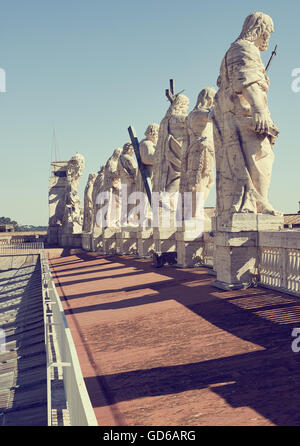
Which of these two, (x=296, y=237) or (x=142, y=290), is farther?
(x=142, y=290)

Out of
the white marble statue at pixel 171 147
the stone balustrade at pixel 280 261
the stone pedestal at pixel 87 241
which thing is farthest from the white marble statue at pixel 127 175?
the stone balustrade at pixel 280 261

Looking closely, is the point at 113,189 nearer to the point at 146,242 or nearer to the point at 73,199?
the point at 146,242

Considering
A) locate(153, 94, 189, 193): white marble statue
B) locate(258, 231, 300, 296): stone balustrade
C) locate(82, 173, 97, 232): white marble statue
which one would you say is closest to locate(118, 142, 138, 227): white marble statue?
locate(153, 94, 189, 193): white marble statue

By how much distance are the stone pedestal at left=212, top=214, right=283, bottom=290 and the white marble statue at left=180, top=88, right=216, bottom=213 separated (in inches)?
167

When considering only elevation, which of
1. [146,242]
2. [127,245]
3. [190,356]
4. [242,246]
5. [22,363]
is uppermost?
[242,246]

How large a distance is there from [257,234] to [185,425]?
18.8 feet

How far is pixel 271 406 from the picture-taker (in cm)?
348

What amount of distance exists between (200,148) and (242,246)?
15.5ft

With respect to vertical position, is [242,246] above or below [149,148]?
below

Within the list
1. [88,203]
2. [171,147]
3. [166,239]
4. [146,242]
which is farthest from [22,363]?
[88,203]

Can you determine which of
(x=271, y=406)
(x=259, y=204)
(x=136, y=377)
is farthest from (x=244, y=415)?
(x=259, y=204)

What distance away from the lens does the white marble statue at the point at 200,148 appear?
40.9 ft

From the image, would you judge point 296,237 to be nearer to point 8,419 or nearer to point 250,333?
point 250,333

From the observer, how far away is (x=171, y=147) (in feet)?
50.6
